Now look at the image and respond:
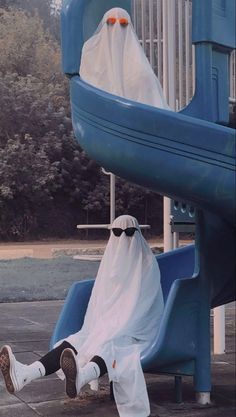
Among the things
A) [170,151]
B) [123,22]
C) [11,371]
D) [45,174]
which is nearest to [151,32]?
[123,22]

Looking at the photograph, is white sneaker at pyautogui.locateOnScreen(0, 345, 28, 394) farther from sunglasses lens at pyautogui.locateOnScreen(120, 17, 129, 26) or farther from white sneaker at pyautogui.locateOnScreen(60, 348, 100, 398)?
sunglasses lens at pyautogui.locateOnScreen(120, 17, 129, 26)

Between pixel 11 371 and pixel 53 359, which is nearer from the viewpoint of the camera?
pixel 11 371

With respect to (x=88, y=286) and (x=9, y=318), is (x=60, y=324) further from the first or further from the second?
A: (x=9, y=318)

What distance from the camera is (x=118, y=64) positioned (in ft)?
15.4

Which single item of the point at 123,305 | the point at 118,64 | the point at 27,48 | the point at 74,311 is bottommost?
the point at 74,311

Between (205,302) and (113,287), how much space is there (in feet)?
2.08

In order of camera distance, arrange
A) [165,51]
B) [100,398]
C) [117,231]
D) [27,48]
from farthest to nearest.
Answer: [27,48] < [165,51] < [100,398] < [117,231]

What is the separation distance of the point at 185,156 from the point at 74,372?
1443 mm

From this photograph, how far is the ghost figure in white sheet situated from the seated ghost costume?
869mm

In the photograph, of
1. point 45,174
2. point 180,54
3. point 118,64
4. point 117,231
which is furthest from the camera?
point 45,174

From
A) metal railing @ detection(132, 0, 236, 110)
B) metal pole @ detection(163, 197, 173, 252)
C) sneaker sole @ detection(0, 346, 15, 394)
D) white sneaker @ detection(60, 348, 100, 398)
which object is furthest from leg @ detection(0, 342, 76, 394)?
metal railing @ detection(132, 0, 236, 110)

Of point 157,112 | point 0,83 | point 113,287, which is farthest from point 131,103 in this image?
point 0,83

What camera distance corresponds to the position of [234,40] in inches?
181

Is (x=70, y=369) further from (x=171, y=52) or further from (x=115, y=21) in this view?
(x=171, y=52)
